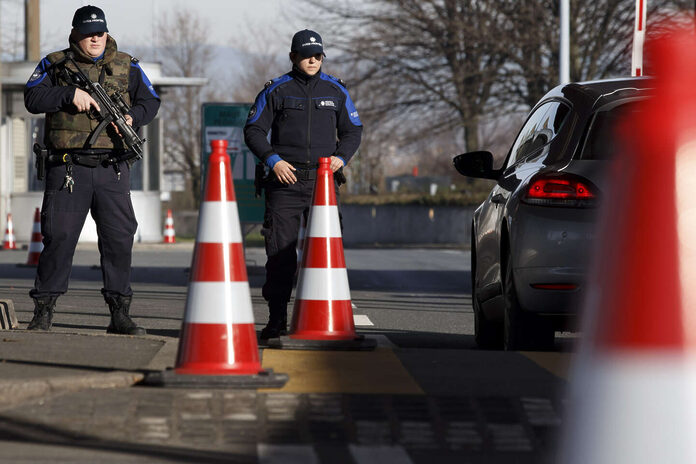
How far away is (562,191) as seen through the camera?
6.22 meters

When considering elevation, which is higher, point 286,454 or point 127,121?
point 127,121

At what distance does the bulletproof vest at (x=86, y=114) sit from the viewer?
23.5ft

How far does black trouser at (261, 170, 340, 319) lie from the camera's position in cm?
746

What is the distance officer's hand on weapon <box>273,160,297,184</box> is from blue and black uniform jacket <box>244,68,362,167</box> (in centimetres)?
16

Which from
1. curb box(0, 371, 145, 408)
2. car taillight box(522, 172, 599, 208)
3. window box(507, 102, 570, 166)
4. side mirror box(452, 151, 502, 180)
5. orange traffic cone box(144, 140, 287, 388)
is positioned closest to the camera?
curb box(0, 371, 145, 408)

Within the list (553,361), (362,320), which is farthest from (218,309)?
(362,320)

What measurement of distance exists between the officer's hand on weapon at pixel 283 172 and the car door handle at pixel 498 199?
1.13 meters

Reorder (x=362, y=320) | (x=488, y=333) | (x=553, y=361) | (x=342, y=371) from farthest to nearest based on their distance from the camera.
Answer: (x=362, y=320), (x=488, y=333), (x=553, y=361), (x=342, y=371)

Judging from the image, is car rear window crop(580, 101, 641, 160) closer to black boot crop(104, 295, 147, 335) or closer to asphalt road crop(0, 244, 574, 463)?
asphalt road crop(0, 244, 574, 463)

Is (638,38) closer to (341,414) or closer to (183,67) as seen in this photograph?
(341,414)

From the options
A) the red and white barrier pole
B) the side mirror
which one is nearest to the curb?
the side mirror

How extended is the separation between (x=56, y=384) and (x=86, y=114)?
256 centimetres

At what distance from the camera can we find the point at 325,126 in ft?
25.0

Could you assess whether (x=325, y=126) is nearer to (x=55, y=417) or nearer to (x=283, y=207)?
(x=283, y=207)
